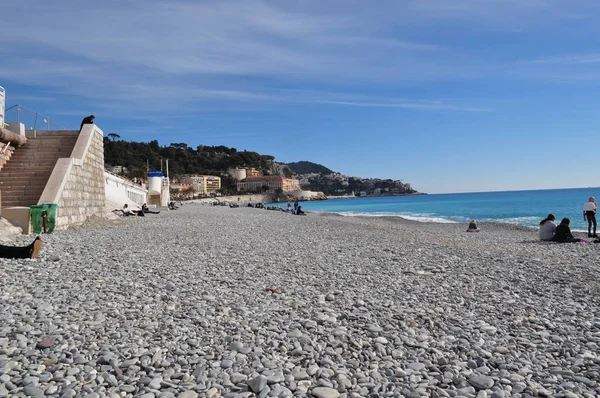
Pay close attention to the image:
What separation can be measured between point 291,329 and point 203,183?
6021 inches

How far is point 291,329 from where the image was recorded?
4684 mm

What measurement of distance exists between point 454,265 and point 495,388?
19.0 ft

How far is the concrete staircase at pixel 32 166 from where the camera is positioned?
14.2 m

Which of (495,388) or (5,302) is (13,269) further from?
(495,388)

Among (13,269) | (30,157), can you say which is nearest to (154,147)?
(30,157)

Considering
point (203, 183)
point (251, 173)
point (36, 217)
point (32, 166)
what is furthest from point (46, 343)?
point (251, 173)

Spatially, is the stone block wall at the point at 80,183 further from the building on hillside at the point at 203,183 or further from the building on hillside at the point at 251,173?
the building on hillside at the point at 251,173

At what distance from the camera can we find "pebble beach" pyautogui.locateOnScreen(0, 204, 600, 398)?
3.44 m

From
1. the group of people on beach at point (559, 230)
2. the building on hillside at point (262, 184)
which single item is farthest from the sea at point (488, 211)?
the building on hillside at point (262, 184)

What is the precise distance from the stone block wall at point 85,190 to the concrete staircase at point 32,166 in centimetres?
84

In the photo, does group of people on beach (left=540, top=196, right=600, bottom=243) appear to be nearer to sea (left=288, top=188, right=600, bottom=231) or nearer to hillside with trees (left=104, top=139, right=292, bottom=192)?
sea (left=288, top=188, right=600, bottom=231)

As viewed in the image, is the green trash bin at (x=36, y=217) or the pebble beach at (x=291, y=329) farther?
the green trash bin at (x=36, y=217)

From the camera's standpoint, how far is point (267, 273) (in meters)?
7.75

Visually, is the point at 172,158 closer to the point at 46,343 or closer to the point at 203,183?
the point at 203,183
